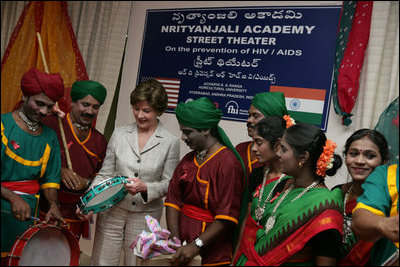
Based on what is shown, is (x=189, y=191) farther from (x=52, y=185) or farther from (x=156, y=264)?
(x=52, y=185)

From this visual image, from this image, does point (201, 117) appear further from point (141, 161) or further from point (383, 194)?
point (383, 194)

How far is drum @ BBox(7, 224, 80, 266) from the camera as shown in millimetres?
2326

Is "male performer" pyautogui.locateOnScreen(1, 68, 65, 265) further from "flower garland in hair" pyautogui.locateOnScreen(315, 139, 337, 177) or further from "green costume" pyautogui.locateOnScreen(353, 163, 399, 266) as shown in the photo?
"green costume" pyautogui.locateOnScreen(353, 163, 399, 266)

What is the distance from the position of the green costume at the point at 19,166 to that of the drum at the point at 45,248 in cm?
27

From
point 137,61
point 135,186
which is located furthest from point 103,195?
point 137,61

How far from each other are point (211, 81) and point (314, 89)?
113 centimetres

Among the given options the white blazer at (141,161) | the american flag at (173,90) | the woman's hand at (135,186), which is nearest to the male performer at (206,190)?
the woman's hand at (135,186)

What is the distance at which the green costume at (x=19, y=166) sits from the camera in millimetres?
2564

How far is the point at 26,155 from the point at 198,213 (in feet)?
3.77

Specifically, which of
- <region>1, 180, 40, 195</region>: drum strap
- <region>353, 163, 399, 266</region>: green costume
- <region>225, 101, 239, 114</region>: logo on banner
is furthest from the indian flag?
<region>1, 180, 40, 195</region>: drum strap

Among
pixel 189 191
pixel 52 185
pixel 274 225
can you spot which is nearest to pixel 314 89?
pixel 189 191

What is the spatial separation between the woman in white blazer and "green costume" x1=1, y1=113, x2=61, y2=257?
418 millimetres

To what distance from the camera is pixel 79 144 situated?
325 cm

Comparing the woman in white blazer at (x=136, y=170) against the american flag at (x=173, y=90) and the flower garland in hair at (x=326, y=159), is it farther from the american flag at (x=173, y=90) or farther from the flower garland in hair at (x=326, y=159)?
the american flag at (x=173, y=90)
